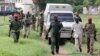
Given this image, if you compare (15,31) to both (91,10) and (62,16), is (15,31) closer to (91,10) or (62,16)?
(62,16)

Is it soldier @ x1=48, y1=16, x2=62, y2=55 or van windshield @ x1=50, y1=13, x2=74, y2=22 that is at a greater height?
soldier @ x1=48, y1=16, x2=62, y2=55

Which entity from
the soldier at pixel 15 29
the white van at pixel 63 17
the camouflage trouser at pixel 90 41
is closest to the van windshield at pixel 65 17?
the white van at pixel 63 17

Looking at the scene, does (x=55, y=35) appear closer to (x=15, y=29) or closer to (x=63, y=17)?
(x=15, y=29)

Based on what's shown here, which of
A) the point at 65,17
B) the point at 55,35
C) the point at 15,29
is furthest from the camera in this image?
the point at 65,17

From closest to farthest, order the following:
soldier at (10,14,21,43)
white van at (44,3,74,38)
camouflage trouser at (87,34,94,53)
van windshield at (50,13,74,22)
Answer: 1. camouflage trouser at (87,34,94,53)
2. soldier at (10,14,21,43)
3. white van at (44,3,74,38)
4. van windshield at (50,13,74,22)

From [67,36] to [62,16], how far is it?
1960mm

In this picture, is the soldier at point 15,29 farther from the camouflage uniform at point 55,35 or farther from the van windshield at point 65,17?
the van windshield at point 65,17

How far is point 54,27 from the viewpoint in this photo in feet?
62.6

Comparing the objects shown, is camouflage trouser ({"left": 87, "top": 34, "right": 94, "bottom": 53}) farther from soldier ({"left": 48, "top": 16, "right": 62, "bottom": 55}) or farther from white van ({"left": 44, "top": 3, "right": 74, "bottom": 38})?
white van ({"left": 44, "top": 3, "right": 74, "bottom": 38})

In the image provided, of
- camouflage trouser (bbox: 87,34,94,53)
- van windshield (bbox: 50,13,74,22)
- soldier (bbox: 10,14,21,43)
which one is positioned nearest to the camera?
camouflage trouser (bbox: 87,34,94,53)

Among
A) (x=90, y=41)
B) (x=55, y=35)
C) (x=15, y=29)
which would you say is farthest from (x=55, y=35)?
(x=15, y=29)

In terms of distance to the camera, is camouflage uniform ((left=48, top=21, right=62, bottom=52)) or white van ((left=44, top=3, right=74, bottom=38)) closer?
camouflage uniform ((left=48, top=21, right=62, bottom=52))

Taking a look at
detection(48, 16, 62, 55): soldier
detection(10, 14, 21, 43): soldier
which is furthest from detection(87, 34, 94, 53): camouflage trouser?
detection(10, 14, 21, 43): soldier

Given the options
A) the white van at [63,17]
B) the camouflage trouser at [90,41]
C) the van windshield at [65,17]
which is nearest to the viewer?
the camouflage trouser at [90,41]
